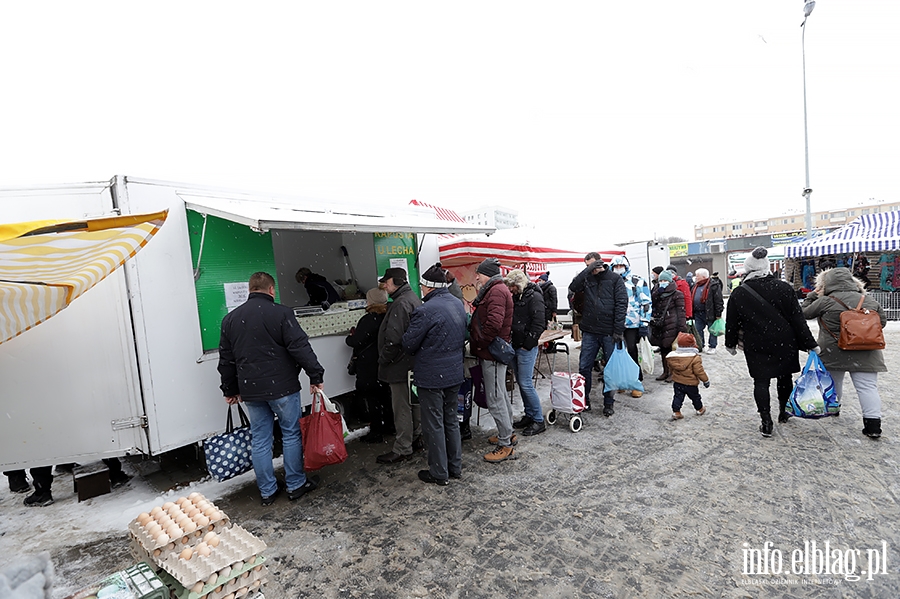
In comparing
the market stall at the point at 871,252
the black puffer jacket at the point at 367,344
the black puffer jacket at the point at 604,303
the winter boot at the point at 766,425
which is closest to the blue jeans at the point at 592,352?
the black puffer jacket at the point at 604,303

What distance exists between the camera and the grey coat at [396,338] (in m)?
4.28

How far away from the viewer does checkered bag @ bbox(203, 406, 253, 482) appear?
3.69 meters

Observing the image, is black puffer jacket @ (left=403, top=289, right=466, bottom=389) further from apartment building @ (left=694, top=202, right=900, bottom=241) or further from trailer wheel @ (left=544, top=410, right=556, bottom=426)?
apartment building @ (left=694, top=202, right=900, bottom=241)

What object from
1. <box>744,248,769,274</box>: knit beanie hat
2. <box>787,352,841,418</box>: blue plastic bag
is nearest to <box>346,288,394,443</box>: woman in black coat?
<box>744,248,769,274</box>: knit beanie hat

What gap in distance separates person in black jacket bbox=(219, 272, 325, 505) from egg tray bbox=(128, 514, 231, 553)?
1.53 meters

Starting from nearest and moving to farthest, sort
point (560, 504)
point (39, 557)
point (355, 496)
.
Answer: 1. point (39, 557)
2. point (560, 504)
3. point (355, 496)

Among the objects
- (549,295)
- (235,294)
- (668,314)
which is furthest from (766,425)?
(235,294)

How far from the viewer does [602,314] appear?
17.8 ft

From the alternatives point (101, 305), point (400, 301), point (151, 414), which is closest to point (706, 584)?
point (400, 301)

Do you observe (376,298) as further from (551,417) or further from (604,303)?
(604,303)

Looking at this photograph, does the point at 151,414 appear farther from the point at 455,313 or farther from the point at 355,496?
the point at 455,313

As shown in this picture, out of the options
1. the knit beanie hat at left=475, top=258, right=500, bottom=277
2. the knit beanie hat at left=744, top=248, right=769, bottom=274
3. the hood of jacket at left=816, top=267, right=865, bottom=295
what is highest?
the knit beanie hat at left=475, top=258, right=500, bottom=277

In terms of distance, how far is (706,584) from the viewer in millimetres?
2586

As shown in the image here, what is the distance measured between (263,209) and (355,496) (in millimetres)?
2824
